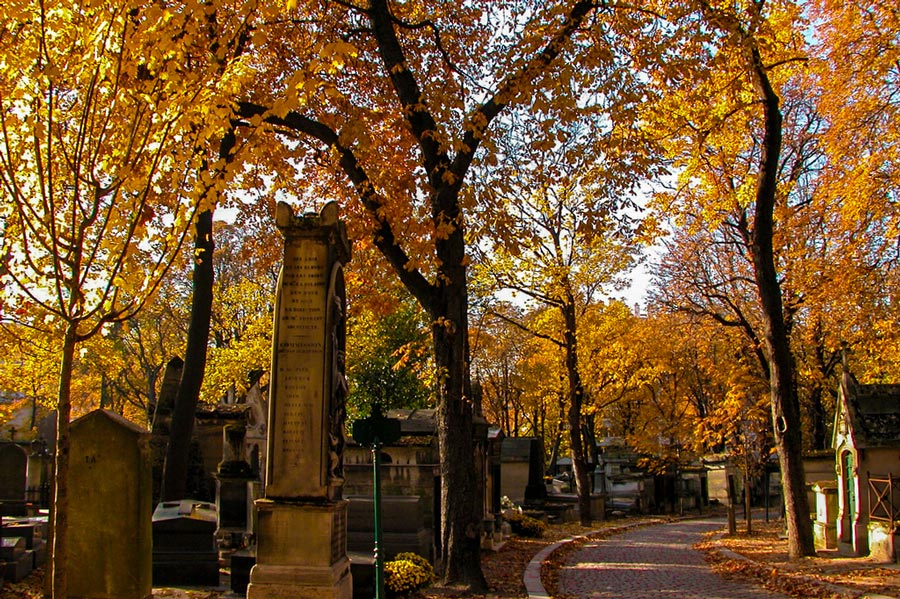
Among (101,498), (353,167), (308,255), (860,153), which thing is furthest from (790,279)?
(101,498)

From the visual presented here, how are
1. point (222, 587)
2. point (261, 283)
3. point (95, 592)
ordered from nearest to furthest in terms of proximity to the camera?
point (95, 592), point (222, 587), point (261, 283)

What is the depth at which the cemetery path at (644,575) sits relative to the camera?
11.2 meters

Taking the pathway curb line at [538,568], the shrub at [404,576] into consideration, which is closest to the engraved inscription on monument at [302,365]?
the shrub at [404,576]

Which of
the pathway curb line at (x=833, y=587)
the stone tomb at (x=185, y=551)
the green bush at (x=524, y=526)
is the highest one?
the stone tomb at (x=185, y=551)

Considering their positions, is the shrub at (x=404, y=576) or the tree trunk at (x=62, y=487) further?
the shrub at (x=404, y=576)

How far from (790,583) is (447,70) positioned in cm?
972

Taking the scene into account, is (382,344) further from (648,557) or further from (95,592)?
(95,592)

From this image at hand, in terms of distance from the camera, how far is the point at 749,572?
13.2m

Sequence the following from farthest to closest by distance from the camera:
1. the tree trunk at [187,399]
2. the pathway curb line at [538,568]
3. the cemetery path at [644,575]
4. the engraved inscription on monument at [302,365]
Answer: the tree trunk at [187,399] → the cemetery path at [644,575] → the pathway curb line at [538,568] → the engraved inscription on monument at [302,365]

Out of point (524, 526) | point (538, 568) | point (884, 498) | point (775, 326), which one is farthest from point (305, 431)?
point (524, 526)

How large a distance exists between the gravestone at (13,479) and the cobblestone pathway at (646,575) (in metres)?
10.4

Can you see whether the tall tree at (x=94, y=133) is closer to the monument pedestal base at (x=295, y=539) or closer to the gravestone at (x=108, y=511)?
the gravestone at (x=108, y=511)

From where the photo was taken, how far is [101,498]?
23.1 ft

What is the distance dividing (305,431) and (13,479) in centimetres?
1071
